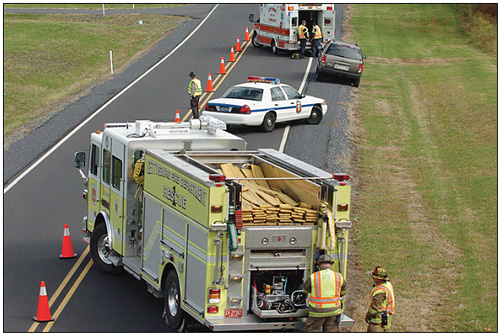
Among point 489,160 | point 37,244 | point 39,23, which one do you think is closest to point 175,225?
point 37,244

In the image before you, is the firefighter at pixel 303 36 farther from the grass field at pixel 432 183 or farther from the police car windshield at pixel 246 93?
the police car windshield at pixel 246 93

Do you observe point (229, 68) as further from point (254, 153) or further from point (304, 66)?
point (254, 153)

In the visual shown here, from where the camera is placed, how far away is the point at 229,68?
36844 millimetres

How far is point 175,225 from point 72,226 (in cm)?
662

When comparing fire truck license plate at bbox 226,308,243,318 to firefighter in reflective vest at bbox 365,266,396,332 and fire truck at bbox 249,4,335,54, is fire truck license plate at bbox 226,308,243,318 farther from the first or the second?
fire truck at bbox 249,4,335,54

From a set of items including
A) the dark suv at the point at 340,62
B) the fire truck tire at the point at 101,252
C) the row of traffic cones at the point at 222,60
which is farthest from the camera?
the dark suv at the point at 340,62

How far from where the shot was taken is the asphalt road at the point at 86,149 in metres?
13.7

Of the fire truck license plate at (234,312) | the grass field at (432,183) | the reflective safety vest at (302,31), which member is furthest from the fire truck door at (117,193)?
the reflective safety vest at (302,31)

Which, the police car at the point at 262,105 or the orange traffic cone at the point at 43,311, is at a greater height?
the police car at the point at 262,105

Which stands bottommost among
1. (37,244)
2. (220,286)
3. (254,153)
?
(37,244)

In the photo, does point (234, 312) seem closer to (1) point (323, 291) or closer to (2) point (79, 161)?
(1) point (323, 291)

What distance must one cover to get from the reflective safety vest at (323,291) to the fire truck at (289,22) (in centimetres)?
2718

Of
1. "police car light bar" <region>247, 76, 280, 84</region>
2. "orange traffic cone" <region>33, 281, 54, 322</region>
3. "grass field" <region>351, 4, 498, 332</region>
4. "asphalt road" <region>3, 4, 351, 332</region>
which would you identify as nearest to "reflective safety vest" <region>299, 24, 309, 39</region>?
"asphalt road" <region>3, 4, 351, 332</region>

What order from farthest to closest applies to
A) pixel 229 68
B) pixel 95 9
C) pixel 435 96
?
pixel 95 9 < pixel 229 68 < pixel 435 96
